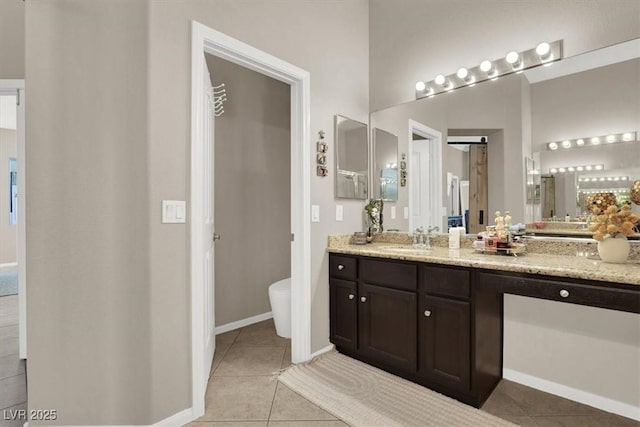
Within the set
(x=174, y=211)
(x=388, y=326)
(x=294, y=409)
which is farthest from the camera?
(x=388, y=326)

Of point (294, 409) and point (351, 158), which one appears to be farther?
point (351, 158)

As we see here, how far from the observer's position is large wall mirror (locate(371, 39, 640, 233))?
1820 millimetres

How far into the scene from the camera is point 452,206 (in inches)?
98.6

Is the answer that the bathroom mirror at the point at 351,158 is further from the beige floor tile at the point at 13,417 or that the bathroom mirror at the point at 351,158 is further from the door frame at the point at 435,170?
the beige floor tile at the point at 13,417

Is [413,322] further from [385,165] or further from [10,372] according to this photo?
[10,372]

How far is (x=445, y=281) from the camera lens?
1.90 metres

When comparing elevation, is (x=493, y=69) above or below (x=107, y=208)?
above

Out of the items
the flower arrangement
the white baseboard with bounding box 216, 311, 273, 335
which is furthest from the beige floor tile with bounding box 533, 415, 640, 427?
the white baseboard with bounding box 216, 311, 273, 335

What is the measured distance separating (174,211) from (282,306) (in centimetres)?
148

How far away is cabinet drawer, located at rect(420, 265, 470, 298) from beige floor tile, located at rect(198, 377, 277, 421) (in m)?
1.17

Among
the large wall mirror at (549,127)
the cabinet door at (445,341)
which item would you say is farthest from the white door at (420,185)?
the cabinet door at (445,341)

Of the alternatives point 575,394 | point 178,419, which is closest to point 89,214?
point 178,419

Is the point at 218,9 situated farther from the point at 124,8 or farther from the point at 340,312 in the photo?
the point at 340,312

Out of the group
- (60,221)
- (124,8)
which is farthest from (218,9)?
(60,221)
